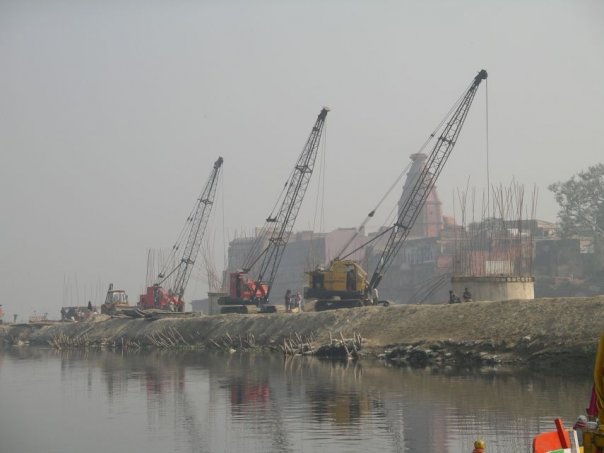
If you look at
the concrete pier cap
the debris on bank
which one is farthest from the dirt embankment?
the concrete pier cap

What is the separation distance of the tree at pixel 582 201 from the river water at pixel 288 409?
6834 centimetres

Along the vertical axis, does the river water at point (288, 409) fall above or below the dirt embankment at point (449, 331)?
below

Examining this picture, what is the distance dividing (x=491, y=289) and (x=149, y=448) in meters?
45.0

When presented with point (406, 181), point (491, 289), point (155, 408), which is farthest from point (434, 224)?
point (155, 408)

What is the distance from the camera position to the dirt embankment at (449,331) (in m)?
43.1

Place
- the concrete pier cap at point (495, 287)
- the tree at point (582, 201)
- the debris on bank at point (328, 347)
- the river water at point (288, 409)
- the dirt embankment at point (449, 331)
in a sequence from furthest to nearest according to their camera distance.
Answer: the tree at point (582, 201) < the concrete pier cap at point (495, 287) < the debris on bank at point (328, 347) < the dirt embankment at point (449, 331) < the river water at point (288, 409)

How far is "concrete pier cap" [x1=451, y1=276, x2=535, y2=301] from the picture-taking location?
215ft

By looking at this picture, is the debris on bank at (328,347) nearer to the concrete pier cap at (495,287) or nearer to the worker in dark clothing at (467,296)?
the worker in dark clothing at (467,296)

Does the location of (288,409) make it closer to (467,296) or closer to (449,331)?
(449,331)

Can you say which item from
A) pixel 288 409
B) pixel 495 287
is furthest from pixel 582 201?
pixel 288 409

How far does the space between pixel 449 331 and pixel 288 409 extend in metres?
21.4

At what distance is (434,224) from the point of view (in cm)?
15312

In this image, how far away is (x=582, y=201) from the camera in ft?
373

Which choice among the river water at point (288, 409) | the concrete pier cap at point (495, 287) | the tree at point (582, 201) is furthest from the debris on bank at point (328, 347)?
the tree at point (582, 201)
